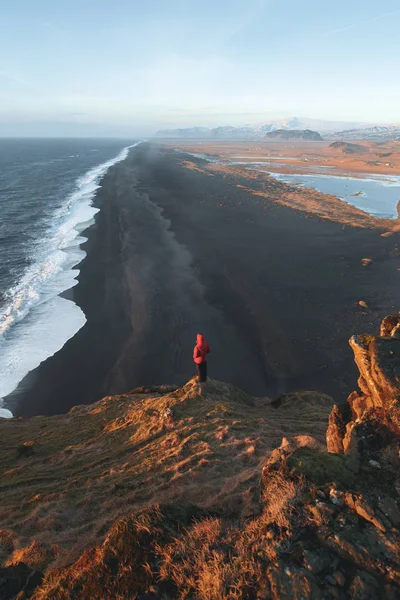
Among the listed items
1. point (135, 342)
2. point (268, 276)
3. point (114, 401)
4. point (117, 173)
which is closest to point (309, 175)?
point (117, 173)

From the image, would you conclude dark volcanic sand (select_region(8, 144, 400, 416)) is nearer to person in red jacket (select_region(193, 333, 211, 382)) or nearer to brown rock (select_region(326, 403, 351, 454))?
person in red jacket (select_region(193, 333, 211, 382))

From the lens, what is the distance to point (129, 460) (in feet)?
27.4

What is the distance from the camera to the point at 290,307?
861 inches

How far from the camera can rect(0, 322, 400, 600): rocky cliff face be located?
12.3 feet

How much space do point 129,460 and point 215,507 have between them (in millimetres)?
3246

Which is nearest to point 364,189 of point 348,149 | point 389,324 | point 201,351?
point 201,351

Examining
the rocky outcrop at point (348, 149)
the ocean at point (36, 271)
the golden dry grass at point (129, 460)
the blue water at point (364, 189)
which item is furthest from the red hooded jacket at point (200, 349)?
the rocky outcrop at point (348, 149)

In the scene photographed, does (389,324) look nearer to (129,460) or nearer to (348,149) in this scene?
(129,460)

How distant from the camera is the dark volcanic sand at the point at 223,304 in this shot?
16203mm

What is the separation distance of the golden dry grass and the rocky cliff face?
4cm

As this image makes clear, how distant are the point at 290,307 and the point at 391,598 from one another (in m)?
19.1

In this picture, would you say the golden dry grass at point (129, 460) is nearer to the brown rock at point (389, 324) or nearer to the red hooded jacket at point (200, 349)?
the red hooded jacket at point (200, 349)

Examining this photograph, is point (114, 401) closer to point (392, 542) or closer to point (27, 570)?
point (27, 570)

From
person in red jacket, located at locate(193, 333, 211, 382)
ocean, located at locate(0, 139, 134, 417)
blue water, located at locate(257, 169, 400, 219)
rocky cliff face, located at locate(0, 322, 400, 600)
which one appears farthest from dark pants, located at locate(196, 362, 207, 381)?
blue water, located at locate(257, 169, 400, 219)
